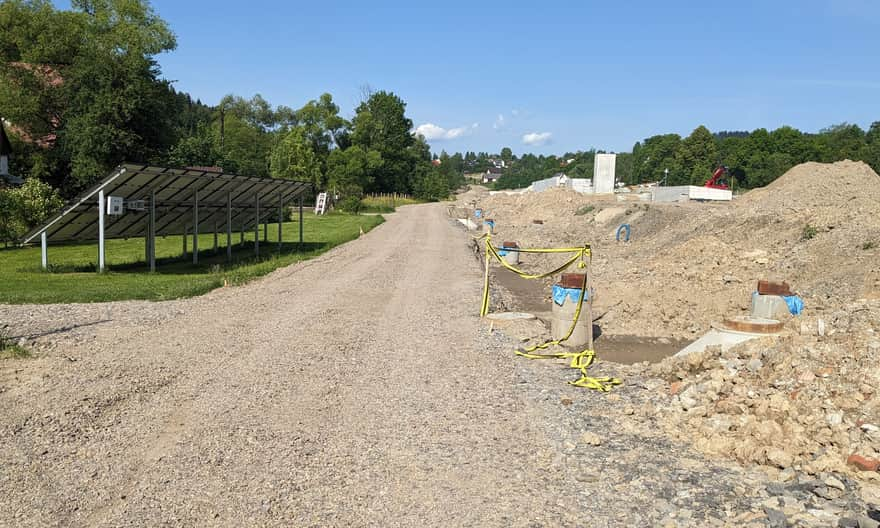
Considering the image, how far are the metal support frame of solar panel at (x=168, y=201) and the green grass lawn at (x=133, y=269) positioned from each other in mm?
1146

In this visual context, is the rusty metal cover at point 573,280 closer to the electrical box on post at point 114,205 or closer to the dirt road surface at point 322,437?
the dirt road surface at point 322,437

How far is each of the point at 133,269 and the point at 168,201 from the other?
2602 millimetres

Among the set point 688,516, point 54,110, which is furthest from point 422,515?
point 54,110

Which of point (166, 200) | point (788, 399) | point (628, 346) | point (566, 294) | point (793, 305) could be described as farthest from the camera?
point (166, 200)

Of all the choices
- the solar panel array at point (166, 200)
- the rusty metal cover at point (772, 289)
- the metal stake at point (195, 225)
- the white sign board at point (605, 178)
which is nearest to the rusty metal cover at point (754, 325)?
the rusty metal cover at point (772, 289)

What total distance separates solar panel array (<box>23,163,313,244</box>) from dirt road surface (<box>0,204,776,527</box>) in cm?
798

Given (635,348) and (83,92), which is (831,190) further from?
(83,92)

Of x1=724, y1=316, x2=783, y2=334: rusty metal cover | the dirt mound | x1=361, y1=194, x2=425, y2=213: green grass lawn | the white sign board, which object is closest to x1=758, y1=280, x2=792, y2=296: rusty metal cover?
x1=724, y1=316, x2=783, y2=334: rusty metal cover

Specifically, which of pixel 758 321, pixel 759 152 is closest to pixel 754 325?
pixel 758 321

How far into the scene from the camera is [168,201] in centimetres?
2278

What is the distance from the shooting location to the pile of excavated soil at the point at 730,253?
49.7 feet

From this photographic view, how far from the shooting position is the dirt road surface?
5.38m

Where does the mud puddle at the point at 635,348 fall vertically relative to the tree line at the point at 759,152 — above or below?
below

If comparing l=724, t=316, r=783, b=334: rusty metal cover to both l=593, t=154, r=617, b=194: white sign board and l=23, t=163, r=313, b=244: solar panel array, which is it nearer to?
l=23, t=163, r=313, b=244: solar panel array
